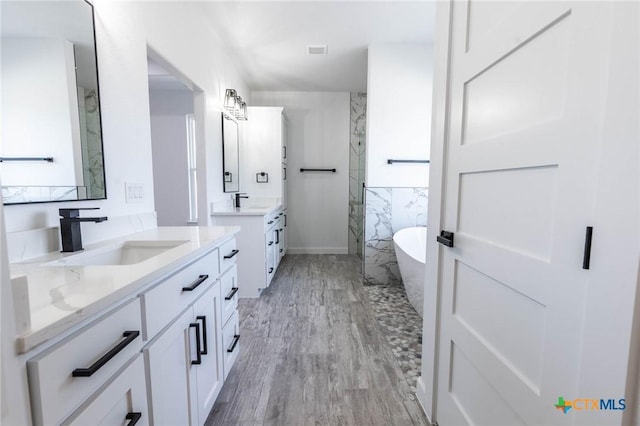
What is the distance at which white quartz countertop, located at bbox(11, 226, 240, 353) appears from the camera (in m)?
0.45

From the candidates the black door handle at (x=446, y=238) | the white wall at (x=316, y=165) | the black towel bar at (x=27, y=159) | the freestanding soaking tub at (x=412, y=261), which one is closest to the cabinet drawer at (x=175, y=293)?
the black towel bar at (x=27, y=159)

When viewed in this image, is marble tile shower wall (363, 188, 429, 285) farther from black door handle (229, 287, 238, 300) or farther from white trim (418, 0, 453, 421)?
black door handle (229, 287, 238, 300)

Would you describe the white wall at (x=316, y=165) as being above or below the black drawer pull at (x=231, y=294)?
above

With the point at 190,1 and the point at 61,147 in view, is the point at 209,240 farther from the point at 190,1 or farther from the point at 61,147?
the point at 190,1

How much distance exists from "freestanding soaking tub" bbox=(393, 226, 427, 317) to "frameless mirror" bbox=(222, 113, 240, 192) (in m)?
1.99

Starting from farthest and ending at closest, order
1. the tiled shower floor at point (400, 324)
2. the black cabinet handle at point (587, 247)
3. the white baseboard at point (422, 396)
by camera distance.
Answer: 1. the tiled shower floor at point (400, 324)
2. the white baseboard at point (422, 396)
3. the black cabinet handle at point (587, 247)

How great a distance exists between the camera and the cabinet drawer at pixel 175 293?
0.80 m

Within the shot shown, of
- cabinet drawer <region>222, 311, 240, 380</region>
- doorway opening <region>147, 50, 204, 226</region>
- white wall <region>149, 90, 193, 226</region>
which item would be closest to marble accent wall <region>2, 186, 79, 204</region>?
cabinet drawer <region>222, 311, 240, 380</region>

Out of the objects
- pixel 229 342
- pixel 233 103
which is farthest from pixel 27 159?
pixel 233 103

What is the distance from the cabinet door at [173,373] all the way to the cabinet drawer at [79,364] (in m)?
0.13

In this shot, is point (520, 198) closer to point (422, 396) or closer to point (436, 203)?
point (436, 203)

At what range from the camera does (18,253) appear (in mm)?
910

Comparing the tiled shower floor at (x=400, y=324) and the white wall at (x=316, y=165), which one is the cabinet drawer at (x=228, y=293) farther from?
the white wall at (x=316, y=165)

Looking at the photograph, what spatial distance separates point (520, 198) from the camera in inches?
30.2
